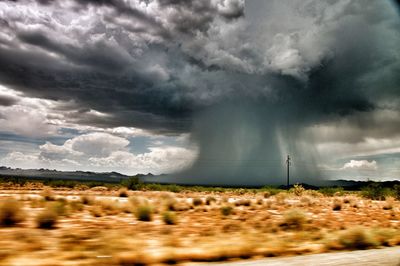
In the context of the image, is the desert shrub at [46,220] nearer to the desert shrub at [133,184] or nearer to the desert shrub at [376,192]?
the desert shrub at [376,192]

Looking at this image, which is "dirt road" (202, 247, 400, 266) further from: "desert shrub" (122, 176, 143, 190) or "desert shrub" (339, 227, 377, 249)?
"desert shrub" (122, 176, 143, 190)

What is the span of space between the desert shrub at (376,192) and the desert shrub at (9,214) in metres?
45.8

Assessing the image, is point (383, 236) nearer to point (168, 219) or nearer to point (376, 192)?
point (168, 219)

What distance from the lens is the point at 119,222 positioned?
1287 cm

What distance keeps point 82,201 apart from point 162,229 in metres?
11.3

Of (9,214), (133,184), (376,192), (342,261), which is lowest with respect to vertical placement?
(9,214)

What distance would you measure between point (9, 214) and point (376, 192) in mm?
47917

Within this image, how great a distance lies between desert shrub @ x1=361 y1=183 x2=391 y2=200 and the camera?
46.1m

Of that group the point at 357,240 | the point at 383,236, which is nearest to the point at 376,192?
the point at 383,236

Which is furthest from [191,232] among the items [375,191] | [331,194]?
[331,194]

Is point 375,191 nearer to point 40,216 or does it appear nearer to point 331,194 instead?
point 331,194

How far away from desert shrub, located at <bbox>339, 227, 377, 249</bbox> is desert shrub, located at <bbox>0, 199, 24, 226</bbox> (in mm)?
9558

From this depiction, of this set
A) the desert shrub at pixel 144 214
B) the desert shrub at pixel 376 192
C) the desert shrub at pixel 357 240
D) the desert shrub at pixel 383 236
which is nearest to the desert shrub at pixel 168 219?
the desert shrub at pixel 144 214

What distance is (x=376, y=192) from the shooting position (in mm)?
47375
